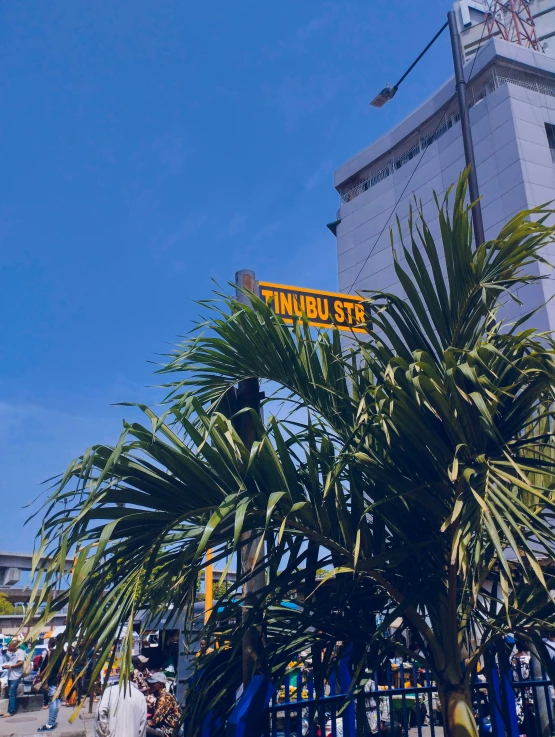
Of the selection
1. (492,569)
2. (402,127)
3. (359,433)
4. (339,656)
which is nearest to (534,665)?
(492,569)

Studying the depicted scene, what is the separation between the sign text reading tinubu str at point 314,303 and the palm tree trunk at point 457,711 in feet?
8.47

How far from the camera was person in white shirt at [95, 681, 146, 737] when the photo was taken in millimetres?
6486

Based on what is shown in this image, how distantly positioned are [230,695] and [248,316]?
2050mm

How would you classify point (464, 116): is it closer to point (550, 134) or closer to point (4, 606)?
point (550, 134)

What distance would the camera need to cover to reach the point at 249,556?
366 centimetres

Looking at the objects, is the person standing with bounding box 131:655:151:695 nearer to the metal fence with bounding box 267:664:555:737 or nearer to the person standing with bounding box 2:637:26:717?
the person standing with bounding box 2:637:26:717

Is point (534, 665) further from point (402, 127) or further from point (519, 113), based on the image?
point (402, 127)

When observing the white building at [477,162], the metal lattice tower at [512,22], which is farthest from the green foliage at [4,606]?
the metal lattice tower at [512,22]

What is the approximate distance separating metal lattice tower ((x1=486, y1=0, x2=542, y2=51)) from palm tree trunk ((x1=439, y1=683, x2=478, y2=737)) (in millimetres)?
43132

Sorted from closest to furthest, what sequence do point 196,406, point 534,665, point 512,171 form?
1. point 196,406
2. point 534,665
3. point 512,171

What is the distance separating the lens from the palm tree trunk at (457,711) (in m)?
3.27

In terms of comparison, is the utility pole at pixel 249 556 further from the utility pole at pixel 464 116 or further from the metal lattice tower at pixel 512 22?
the metal lattice tower at pixel 512 22

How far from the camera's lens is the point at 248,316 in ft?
12.1

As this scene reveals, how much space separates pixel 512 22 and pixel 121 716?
152 feet
